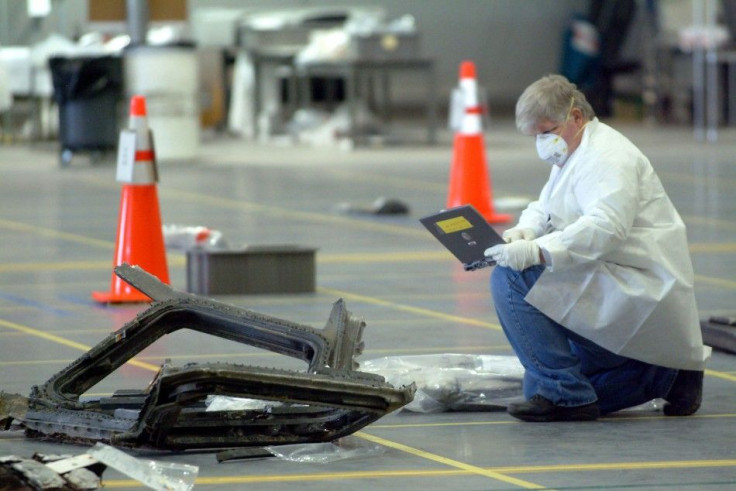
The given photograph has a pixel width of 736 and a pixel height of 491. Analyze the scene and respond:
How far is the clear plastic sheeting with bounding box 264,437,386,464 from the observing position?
476cm

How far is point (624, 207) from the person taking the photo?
5.02m

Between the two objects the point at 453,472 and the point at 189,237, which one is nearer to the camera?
the point at 453,472

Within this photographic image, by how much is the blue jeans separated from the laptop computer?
0.10 m

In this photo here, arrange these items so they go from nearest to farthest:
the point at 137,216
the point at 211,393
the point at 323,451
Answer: the point at 211,393, the point at 323,451, the point at 137,216

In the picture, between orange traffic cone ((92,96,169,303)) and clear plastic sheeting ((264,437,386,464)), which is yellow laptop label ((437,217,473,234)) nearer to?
clear plastic sheeting ((264,437,386,464))

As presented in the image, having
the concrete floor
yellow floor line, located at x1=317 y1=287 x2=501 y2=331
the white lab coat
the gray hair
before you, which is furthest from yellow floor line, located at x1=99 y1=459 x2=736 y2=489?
yellow floor line, located at x1=317 y1=287 x2=501 y2=331

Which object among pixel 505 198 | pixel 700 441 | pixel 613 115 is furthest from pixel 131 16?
pixel 700 441

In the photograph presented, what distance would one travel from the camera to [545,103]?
17.0 feet

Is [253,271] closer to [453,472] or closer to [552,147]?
[552,147]

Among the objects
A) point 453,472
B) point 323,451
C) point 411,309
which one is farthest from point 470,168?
point 453,472

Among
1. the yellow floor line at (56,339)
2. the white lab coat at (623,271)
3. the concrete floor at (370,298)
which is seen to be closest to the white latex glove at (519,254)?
the white lab coat at (623,271)

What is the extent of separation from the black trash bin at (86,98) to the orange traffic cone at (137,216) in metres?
10.4

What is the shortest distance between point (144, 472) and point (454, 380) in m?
1.65

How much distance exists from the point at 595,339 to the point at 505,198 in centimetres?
886
